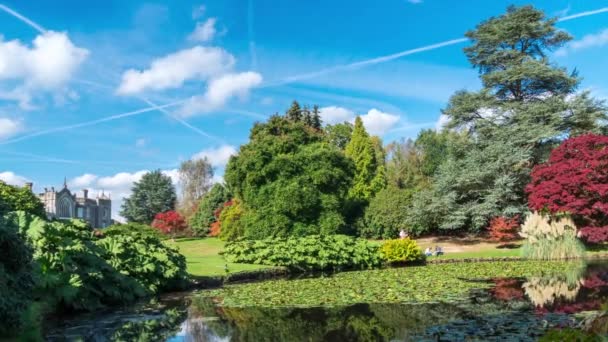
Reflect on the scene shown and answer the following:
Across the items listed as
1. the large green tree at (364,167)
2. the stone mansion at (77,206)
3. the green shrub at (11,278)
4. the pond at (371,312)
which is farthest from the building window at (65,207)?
the green shrub at (11,278)

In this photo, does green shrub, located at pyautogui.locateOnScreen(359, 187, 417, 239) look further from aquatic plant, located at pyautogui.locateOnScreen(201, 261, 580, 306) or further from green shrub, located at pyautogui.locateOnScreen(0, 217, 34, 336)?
green shrub, located at pyautogui.locateOnScreen(0, 217, 34, 336)

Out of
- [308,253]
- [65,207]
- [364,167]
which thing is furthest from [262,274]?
[65,207]

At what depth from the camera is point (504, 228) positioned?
24984 mm

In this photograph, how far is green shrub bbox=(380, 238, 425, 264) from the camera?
21094 millimetres

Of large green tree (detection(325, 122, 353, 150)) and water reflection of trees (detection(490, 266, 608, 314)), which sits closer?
water reflection of trees (detection(490, 266, 608, 314))

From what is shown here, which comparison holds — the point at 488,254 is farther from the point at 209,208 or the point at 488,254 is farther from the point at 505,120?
the point at 209,208

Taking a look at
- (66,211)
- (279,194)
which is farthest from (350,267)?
(66,211)

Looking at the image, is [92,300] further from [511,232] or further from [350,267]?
[511,232]

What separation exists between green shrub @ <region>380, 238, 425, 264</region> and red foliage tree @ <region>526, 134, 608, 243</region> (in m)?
6.03

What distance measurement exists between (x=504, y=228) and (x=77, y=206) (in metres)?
69.2

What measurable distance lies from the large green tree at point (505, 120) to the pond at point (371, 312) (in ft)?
42.5

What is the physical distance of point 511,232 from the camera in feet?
85.3

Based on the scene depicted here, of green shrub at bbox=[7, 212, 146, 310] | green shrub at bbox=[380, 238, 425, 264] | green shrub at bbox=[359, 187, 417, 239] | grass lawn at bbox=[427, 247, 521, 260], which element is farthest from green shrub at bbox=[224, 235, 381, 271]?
green shrub at bbox=[359, 187, 417, 239]

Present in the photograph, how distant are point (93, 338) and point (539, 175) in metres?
21.0
